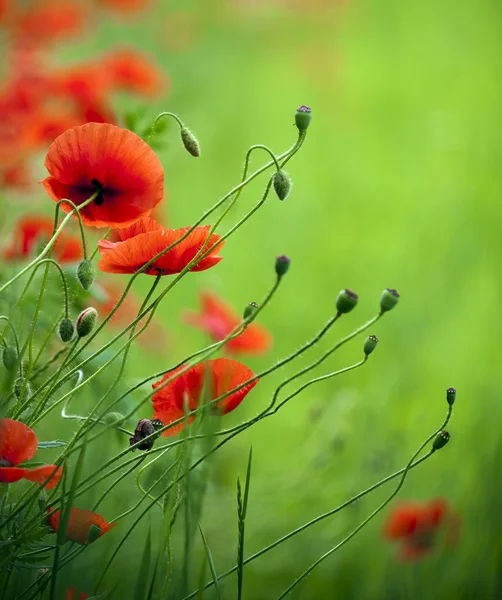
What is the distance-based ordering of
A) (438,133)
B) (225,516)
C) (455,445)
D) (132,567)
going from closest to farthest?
(132,567), (225,516), (455,445), (438,133)

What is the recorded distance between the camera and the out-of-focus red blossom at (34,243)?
968 mm

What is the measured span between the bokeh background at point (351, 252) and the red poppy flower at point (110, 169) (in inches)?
11.7

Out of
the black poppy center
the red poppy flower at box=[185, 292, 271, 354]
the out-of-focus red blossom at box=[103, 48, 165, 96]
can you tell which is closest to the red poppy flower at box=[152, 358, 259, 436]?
the black poppy center

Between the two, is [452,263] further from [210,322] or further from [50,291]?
[50,291]


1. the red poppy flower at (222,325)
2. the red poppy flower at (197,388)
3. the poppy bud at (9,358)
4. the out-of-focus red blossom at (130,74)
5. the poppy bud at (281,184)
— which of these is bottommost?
the red poppy flower at (197,388)

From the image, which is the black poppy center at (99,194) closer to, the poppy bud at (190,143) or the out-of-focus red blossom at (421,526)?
the poppy bud at (190,143)

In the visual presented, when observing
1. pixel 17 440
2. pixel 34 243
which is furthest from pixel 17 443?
Answer: pixel 34 243

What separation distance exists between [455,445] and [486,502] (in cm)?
59

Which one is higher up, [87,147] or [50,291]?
[50,291]

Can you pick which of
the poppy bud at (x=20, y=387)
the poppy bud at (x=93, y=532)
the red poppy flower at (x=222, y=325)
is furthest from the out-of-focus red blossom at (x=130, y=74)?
the poppy bud at (x=93, y=532)

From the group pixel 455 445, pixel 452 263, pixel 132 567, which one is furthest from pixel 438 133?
pixel 132 567

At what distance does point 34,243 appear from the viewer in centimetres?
104

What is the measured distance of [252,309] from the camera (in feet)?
1.97

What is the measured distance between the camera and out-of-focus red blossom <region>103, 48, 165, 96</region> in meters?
1.53
